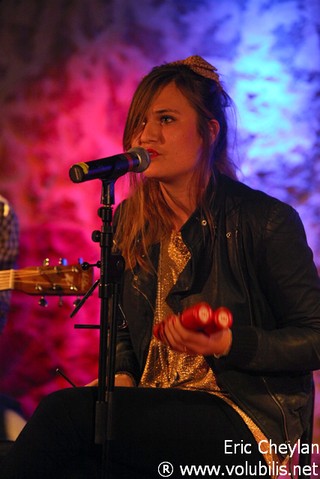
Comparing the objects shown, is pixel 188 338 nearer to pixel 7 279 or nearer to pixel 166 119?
pixel 166 119

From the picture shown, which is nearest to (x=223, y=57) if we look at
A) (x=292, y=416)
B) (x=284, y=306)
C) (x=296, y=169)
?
(x=296, y=169)

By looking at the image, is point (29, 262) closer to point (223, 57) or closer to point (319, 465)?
point (223, 57)

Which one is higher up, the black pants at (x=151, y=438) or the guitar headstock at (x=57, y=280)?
the guitar headstock at (x=57, y=280)

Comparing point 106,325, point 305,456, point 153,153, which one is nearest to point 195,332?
point 106,325

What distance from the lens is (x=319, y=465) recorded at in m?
3.32

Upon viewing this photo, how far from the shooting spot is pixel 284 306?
203 centimetres

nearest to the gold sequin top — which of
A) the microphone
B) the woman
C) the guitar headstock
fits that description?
the woman

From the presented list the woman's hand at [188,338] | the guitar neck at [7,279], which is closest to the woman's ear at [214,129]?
the woman's hand at [188,338]

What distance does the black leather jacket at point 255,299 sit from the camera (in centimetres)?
191

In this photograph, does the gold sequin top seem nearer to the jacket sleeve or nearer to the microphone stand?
the jacket sleeve

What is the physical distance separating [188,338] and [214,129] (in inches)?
37.5

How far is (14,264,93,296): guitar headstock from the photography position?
2.39 metres

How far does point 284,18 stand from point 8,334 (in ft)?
6.85

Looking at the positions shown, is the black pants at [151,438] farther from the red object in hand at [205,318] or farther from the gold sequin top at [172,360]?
the red object in hand at [205,318]
